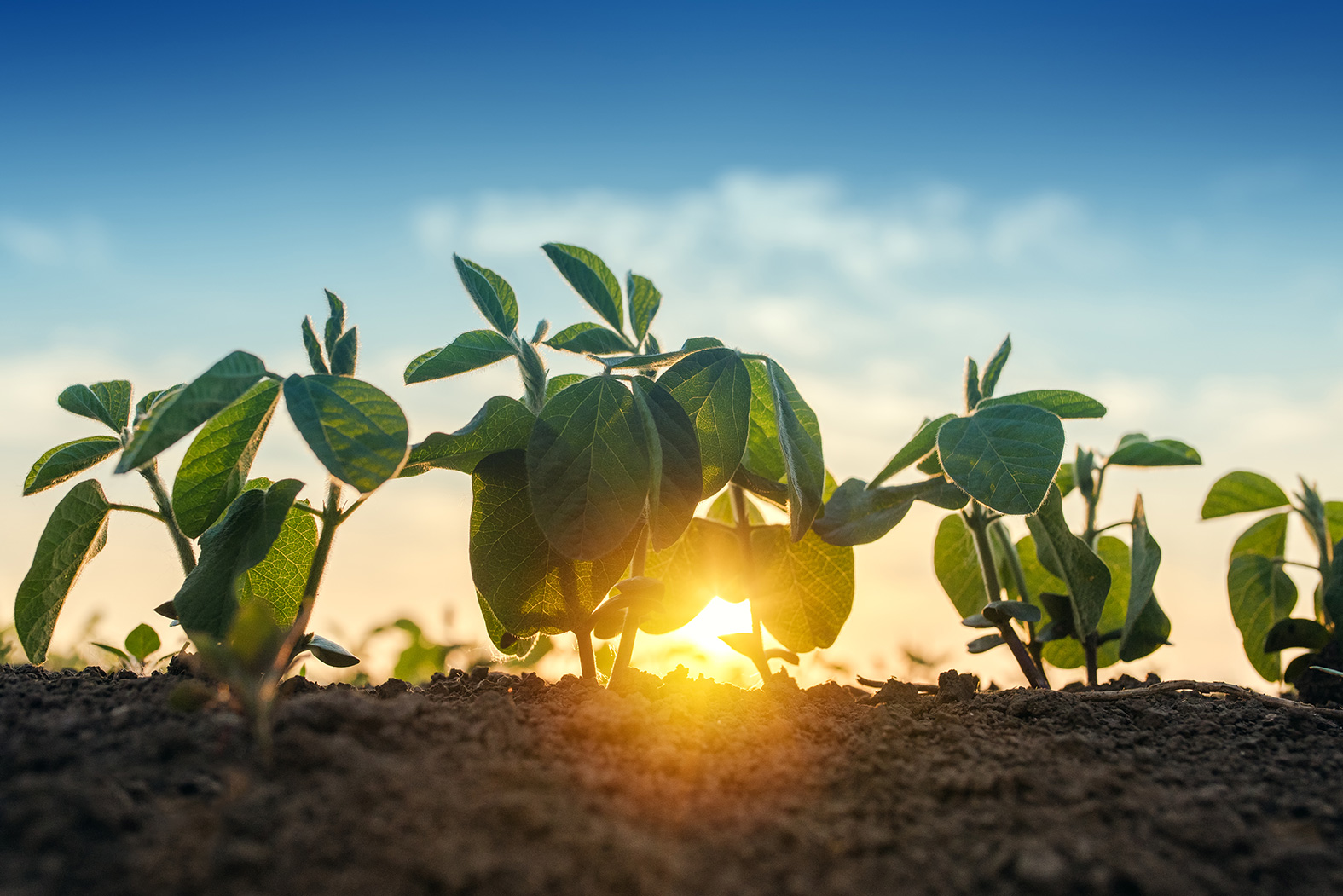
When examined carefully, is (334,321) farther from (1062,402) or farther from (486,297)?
(1062,402)

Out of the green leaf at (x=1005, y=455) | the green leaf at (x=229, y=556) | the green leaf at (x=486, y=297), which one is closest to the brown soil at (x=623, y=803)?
the green leaf at (x=229, y=556)

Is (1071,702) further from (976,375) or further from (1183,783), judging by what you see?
(976,375)

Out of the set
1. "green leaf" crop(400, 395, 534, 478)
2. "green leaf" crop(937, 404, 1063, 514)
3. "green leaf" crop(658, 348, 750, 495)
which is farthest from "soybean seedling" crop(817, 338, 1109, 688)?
"green leaf" crop(400, 395, 534, 478)

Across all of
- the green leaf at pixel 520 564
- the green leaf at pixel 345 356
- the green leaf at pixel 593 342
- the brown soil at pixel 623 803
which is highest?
the green leaf at pixel 593 342

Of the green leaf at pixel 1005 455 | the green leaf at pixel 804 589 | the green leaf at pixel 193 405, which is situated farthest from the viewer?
the green leaf at pixel 804 589

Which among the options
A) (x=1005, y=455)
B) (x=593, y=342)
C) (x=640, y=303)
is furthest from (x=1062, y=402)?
(x=593, y=342)

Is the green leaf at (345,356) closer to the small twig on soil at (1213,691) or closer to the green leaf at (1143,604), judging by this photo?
the small twig on soil at (1213,691)

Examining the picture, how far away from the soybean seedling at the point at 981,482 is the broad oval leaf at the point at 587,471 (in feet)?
1.75

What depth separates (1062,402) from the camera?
73.9 inches

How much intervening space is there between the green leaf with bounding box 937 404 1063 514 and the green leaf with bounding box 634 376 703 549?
0.46 metres

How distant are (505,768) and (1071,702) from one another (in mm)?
1048

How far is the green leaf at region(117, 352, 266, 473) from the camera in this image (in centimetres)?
113

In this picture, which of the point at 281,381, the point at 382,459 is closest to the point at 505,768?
the point at 382,459

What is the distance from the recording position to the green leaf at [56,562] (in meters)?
1.63
